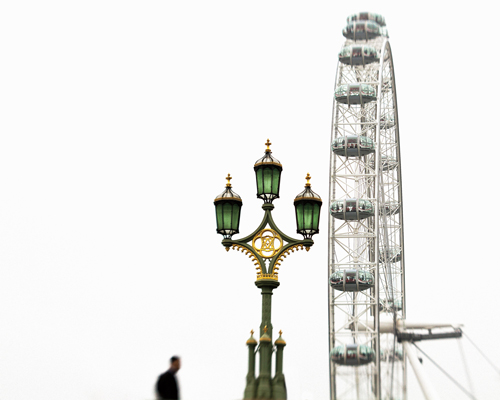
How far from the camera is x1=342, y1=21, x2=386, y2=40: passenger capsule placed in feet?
168

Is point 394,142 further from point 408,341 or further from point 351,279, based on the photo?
point 408,341

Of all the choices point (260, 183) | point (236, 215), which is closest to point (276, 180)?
point (260, 183)

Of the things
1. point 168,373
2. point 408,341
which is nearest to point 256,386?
point 168,373

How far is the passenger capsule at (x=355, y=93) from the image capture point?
4775cm

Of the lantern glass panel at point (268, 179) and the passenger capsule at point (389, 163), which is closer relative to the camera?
the lantern glass panel at point (268, 179)

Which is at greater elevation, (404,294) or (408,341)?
(404,294)

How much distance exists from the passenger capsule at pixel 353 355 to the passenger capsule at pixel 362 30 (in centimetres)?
1971

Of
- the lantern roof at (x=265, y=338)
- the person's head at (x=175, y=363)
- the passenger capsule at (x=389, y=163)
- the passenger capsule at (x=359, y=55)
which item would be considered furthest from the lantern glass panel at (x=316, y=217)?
the passenger capsule at (x=389, y=163)

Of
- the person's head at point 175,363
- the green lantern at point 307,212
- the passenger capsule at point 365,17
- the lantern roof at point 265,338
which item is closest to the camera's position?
the person's head at point 175,363

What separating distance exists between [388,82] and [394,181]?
642 cm

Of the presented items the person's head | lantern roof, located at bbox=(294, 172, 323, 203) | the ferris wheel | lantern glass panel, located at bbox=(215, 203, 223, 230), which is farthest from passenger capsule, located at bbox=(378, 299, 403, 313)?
the person's head

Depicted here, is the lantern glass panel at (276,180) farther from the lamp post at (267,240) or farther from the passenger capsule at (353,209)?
the passenger capsule at (353,209)

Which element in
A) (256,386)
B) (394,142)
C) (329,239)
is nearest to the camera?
(256,386)

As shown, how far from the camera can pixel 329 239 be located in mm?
47812
